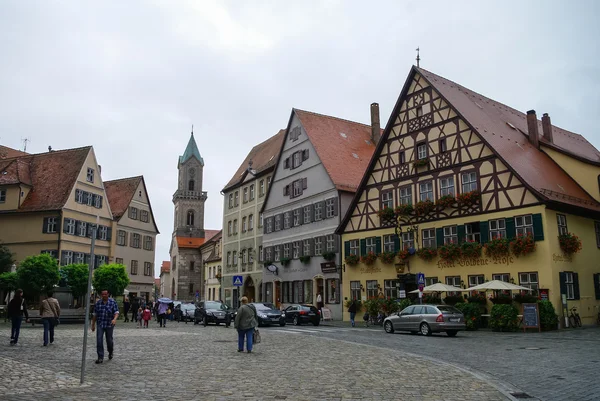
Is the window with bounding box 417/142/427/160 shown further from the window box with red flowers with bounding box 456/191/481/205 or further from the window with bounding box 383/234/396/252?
the window with bounding box 383/234/396/252

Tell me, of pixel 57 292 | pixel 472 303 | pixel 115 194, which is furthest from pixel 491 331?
pixel 115 194

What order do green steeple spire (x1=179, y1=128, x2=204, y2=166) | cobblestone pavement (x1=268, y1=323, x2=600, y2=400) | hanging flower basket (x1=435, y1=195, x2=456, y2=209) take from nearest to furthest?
cobblestone pavement (x1=268, y1=323, x2=600, y2=400) → hanging flower basket (x1=435, y1=195, x2=456, y2=209) → green steeple spire (x1=179, y1=128, x2=204, y2=166)

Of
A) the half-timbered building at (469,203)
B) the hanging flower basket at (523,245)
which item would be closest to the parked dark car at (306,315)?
the half-timbered building at (469,203)

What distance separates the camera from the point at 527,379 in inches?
437

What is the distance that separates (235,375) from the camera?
11.0 metres

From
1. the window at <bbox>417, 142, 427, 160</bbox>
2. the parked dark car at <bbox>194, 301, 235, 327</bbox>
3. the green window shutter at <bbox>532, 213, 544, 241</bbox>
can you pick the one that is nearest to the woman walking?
the green window shutter at <bbox>532, 213, 544, 241</bbox>

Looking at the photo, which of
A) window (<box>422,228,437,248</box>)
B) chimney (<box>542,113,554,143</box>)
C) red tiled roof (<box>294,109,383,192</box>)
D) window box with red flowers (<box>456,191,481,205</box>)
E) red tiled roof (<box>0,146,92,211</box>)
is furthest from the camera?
red tiled roof (<box>0,146,92,211</box>)

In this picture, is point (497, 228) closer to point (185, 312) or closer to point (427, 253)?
point (427, 253)

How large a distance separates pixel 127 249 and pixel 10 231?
11.1 m

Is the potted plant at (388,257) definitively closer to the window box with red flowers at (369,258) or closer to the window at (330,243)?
the window box with red flowers at (369,258)

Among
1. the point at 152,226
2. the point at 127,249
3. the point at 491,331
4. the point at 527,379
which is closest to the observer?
the point at 527,379

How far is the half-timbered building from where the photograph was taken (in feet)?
86.0

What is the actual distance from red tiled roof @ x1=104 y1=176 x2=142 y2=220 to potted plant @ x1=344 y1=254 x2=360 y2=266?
85.6 feet

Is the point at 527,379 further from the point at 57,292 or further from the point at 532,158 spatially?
the point at 57,292
